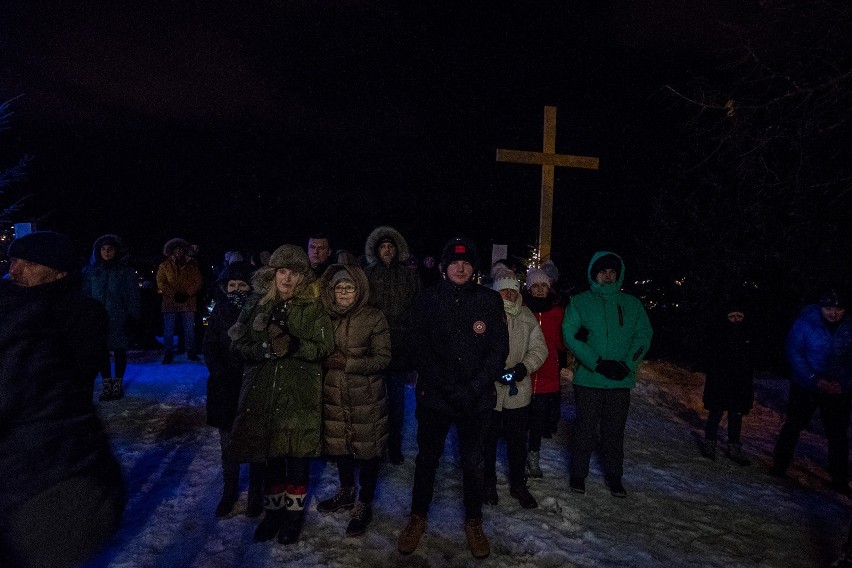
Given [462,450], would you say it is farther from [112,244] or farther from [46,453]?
[112,244]

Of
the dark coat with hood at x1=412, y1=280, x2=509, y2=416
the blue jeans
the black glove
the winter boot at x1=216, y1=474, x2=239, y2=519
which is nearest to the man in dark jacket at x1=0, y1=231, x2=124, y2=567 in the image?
the dark coat with hood at x1=412, y1=280, x2=509, y2=416

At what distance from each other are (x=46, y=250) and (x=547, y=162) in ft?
28.1

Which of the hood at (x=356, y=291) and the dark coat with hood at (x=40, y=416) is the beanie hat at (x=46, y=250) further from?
the hood at (x=356, y=291)

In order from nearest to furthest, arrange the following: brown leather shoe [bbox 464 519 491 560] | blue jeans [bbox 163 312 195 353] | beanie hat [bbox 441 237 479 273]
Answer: brown leather shoe [bbox 464 519 491 560] < beanie hat [bbox 441 237 479 273] < blue jeans [bbox 163 312 195 353]

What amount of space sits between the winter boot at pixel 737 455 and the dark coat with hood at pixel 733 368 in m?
0.43

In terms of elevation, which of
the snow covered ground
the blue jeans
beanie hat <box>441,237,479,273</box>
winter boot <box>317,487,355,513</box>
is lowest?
the snow covered ground

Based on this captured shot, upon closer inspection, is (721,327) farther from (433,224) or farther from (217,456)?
(433,224)

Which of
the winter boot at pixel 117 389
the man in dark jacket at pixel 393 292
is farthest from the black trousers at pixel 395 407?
the winter boot at pixel 117 389

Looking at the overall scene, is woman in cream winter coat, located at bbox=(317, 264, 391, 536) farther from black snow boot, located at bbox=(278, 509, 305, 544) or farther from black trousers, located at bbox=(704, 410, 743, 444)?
black trousers, located at bbox=(704, 410, 743, 444)

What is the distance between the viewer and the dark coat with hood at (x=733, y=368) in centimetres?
586

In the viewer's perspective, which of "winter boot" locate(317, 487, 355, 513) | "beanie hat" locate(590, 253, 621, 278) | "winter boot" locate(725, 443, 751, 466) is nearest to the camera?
"winter boot" locate(317, 487, 355, 513)

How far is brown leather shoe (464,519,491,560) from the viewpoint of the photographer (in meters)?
3.68

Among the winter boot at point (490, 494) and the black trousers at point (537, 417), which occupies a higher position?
the black trousers at point (537, 417)

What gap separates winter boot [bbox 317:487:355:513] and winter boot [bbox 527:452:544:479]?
1.87m
